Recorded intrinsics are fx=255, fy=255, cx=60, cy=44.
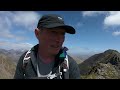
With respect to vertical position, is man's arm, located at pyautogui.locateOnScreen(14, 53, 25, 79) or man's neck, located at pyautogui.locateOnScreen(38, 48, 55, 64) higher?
man's neck, located at pyautogui.locateOnScreen(38, 48, 55, 64)

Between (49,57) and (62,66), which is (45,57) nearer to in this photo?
(49,57)

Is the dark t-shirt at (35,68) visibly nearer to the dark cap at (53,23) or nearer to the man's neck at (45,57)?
the man's neck at (45,57)

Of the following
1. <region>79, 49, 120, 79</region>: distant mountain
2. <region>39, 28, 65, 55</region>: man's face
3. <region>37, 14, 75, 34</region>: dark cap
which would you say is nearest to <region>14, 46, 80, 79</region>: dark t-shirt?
<region>39, 28, 65, 55</region>: man's face

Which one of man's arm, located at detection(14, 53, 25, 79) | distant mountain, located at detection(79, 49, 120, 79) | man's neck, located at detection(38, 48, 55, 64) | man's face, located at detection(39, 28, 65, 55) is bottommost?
distant mountain, located at detection(79, 49, 120, 79)

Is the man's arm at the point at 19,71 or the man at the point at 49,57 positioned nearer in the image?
the man at the point at 49,57

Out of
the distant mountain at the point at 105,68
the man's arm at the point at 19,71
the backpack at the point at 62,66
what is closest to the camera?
the backpack at the point at 62,66

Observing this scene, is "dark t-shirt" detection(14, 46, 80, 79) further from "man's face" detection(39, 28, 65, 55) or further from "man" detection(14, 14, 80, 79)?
"man's face" detection(39, 28, 65, 55)

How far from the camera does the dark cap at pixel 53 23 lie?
7.55 feet

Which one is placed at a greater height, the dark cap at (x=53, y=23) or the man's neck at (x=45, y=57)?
the dark cap at (x=53, y=23)

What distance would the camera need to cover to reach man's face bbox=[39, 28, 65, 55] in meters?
2.27

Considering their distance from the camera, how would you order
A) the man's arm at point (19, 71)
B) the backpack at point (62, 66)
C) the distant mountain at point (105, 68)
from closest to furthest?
the backpack at point (62, 66), the man's arm at point (19, 71), the distant mountain at point (105, 68)

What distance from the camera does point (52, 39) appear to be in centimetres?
231

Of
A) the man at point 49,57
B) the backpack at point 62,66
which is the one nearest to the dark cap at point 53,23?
the man at point 49,57
